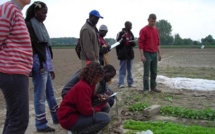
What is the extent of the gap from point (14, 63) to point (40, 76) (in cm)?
172

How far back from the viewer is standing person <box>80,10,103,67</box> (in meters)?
5.63

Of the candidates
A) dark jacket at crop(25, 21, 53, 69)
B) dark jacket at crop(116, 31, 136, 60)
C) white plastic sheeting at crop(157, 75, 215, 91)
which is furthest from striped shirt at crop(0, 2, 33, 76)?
white plastic sheeting at crop(157, 75, 215, 91)

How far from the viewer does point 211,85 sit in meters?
8.92

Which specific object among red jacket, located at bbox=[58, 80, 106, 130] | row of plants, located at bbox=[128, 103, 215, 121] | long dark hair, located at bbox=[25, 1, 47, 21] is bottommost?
row of plants, located at bbox=[128, 103, 215, 121]

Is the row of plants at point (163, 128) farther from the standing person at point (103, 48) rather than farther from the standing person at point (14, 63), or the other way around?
the standing person at point (103, 48)

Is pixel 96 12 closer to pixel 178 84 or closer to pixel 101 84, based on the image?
pixel 101 84

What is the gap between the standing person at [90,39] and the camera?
5633 millimetres

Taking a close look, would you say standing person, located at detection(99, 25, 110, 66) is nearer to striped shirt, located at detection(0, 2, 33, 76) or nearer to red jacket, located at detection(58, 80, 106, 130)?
red jacket, located at detection(58, 80, 106, 130)

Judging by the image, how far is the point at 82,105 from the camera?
3844 mm

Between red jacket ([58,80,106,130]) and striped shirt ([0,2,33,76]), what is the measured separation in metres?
0.91

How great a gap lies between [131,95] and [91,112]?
13.0 feet

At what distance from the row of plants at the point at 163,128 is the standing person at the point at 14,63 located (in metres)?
2.18

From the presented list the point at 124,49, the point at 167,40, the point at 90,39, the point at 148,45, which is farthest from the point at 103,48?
the point at 167,40

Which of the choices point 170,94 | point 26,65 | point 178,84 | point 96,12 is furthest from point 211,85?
point 26,65
